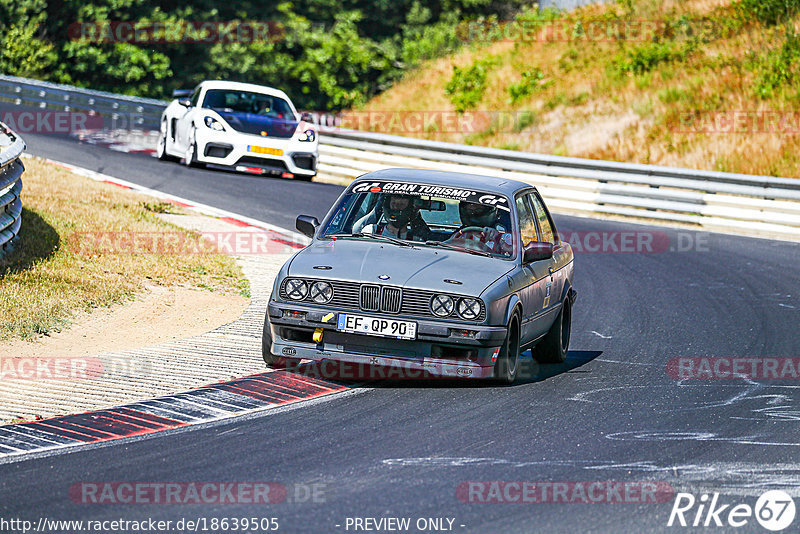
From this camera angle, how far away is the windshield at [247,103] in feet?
71.2

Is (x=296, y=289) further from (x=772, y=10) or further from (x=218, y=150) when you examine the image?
(x=772, y=10)

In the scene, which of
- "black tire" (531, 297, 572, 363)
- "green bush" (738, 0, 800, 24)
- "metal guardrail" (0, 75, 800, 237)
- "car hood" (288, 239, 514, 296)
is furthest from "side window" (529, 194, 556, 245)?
"green bush" (738, 0, 800, 24)

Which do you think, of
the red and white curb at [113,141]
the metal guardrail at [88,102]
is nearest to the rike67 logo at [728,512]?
the red and white curb at [113,141]

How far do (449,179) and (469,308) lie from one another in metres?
1.80

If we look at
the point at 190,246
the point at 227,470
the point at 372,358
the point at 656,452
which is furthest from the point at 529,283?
the point at 190,246

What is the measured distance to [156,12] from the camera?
157ft

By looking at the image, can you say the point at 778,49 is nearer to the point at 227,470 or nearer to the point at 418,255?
the point at 418,255

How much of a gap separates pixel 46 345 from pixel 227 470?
389cm

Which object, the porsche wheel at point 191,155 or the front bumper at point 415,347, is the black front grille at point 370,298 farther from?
the porsche wheel at point 191,155

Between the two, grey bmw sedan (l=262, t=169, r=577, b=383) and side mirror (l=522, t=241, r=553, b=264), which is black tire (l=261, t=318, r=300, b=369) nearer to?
grey bmw sedan (l=262, t=169, r=577, b=383)

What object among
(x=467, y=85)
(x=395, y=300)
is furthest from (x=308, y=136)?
(x=395, y=300)

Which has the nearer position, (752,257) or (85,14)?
(752,257)

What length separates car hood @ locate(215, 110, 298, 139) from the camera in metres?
21.1

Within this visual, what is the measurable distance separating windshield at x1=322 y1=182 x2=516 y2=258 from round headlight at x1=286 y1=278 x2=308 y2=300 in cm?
94
